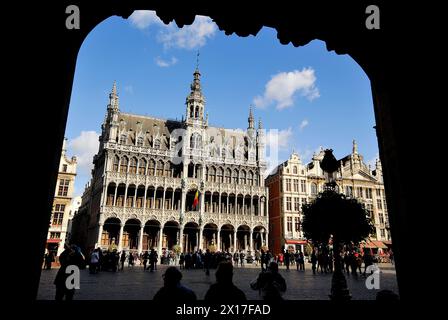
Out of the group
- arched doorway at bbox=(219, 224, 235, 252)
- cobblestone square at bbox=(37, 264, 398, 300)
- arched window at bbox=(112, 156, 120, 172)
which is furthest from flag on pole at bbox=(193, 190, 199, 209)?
cobblestone square at bbox=(37, 264, 398, 300)

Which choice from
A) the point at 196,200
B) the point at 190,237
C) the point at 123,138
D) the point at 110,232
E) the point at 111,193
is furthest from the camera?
the point at 123,138

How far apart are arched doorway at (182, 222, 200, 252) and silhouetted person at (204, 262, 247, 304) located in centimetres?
3886

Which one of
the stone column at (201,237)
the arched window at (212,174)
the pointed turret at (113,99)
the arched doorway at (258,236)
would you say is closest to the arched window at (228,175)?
the arched window at (212,174)

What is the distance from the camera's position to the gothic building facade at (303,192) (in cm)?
4656

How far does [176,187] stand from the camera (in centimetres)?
4172

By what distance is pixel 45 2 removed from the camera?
250 cm

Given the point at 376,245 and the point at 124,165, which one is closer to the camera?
the point at 124,165

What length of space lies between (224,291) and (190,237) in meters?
40.6

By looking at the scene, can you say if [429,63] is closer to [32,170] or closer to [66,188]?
[32,170]

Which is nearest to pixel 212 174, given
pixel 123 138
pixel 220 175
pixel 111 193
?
pixel 220 175

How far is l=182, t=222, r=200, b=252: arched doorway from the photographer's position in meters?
41.8

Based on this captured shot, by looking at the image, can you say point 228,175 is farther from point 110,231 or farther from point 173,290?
point 173,290
